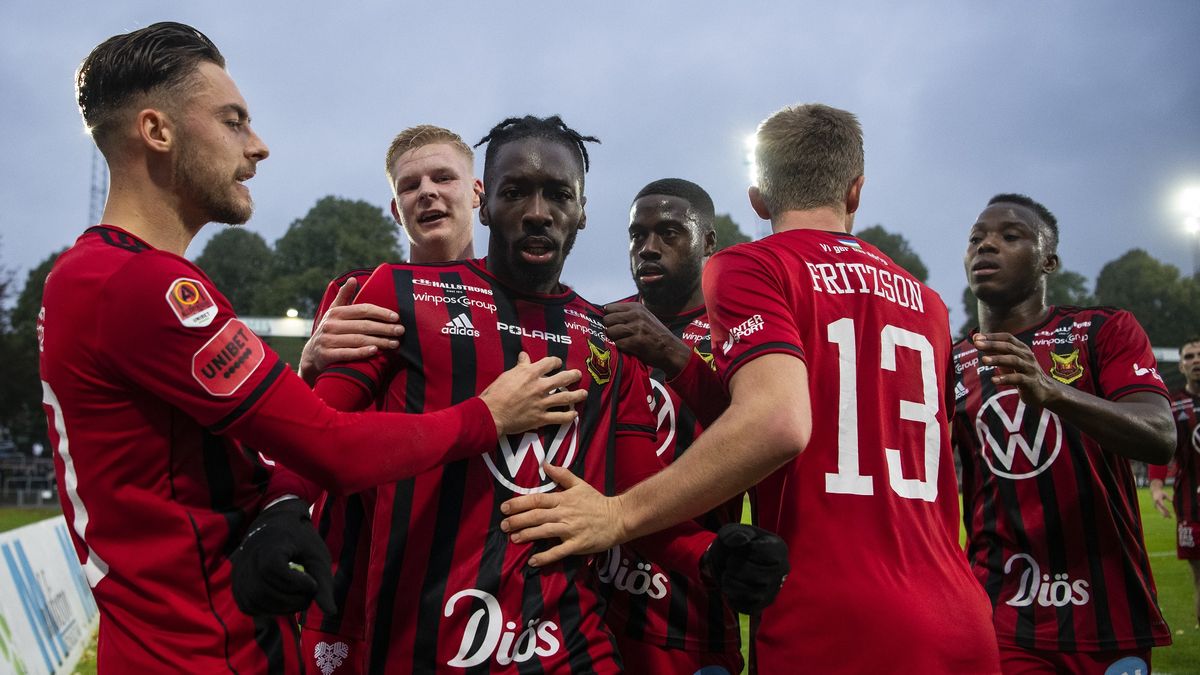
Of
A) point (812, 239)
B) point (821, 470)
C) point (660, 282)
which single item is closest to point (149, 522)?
point (821, 470)

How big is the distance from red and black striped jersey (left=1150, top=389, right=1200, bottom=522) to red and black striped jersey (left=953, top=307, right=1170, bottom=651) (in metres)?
7.41

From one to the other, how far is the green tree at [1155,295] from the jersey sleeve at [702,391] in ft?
237

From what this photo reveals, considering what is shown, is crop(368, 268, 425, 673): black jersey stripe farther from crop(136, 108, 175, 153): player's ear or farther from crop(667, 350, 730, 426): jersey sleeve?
crop(667, 350, 730, 426): jersey sleeve

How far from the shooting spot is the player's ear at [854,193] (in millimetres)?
3146

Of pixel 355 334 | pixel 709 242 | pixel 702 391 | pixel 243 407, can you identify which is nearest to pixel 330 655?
pixel 355 334

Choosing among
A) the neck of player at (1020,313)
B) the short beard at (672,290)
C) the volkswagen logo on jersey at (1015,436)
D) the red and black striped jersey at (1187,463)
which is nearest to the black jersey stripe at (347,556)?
the short beard at (672,290)

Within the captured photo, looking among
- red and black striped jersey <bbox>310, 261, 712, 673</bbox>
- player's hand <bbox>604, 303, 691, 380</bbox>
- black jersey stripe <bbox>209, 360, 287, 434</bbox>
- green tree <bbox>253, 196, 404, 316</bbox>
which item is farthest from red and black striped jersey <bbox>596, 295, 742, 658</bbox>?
green tree <bbox>253, 196, 404, 316</bbox>

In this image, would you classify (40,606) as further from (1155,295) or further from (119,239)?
(1155,295)

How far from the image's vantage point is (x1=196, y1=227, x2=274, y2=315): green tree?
59.2 m

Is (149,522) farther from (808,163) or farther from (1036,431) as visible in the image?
(1036,431)

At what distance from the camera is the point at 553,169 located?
3.31 meters

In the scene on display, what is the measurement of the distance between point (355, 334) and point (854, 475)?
1561mm

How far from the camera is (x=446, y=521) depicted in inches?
116

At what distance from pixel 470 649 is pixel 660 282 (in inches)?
101
